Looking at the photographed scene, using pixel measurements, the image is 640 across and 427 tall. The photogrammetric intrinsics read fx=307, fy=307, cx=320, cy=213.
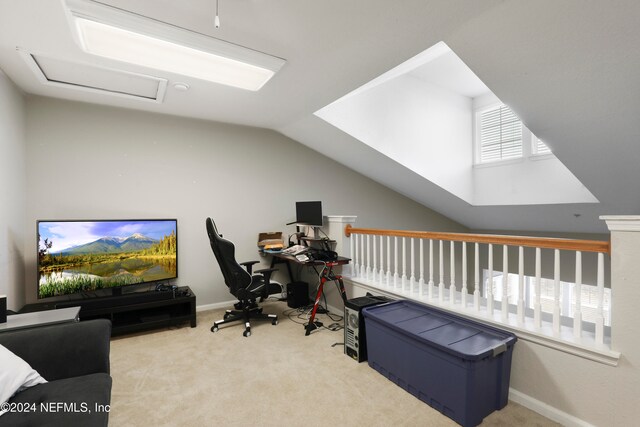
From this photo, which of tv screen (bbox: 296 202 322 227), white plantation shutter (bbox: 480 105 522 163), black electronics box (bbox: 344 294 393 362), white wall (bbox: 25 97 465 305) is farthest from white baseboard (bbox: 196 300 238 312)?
white plantation shutter (bbox: 480 105 522 163)

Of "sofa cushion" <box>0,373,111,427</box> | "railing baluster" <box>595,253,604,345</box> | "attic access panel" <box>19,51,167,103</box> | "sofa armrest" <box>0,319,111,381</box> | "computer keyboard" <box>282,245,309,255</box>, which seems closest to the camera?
"sofa cushion" <box>0,373,111,427</box>

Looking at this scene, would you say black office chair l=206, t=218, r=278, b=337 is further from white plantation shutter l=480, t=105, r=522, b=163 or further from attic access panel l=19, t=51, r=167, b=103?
white plantation shutter l=480, t=105, r=522, b=163

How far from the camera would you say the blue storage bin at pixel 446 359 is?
180cm

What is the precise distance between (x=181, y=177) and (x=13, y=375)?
2743 millimetres

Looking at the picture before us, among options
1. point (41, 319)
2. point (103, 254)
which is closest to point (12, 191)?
point (103, 254)

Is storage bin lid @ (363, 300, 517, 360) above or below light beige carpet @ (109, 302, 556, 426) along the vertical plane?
above

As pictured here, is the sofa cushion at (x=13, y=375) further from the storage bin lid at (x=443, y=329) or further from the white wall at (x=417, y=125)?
the white wall at (x=417, y=125)

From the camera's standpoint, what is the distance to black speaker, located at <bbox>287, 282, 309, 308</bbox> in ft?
13.3

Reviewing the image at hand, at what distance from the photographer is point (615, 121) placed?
91.0 inches

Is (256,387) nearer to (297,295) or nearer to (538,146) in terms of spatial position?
(297,295)

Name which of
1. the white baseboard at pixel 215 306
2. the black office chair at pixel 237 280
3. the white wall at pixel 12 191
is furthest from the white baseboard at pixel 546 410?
the white wall at pixel 12 191

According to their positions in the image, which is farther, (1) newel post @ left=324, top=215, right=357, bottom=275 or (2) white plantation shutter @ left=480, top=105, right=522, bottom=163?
(2) white plantation shutter @ left=480, top=105, right=522, bottom=163

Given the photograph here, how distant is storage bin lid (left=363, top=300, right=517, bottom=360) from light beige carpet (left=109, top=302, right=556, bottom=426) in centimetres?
44

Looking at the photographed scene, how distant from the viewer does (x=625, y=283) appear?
64.3 inches
